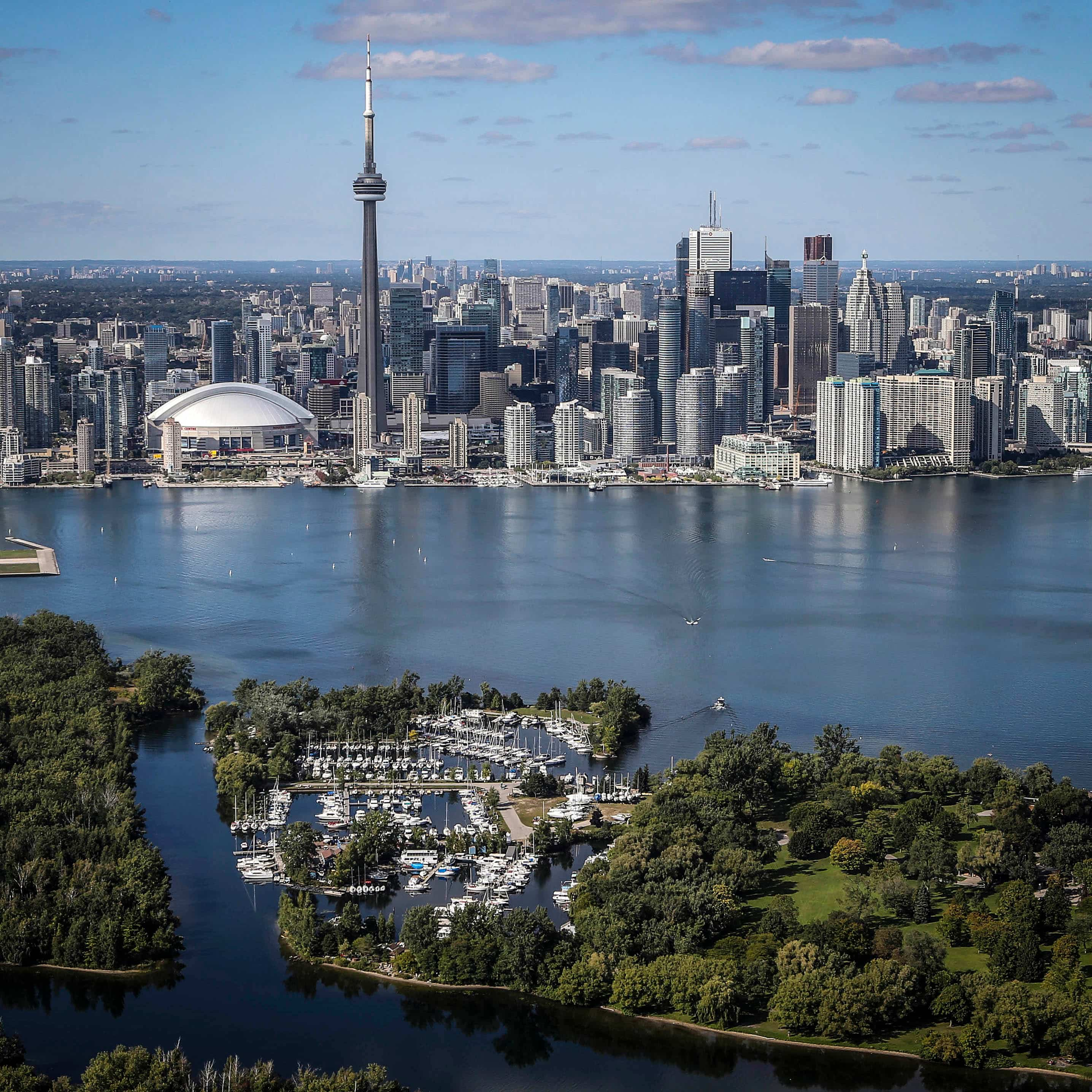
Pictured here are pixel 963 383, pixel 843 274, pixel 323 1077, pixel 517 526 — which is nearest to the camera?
pixel 323 1077

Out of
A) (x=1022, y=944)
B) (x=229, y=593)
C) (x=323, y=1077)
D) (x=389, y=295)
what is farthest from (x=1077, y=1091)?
(x=389, y=295)

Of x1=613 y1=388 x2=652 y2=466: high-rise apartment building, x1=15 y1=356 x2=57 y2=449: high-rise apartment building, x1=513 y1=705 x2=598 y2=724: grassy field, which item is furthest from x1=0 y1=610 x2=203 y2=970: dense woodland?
x1=613 y1=388 x2=652 y2=466: high-rise apartment building

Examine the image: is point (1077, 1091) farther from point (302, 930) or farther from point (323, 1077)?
point (302, 930)

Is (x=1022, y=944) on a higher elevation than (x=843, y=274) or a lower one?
lower

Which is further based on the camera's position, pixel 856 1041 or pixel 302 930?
pixel 302 930

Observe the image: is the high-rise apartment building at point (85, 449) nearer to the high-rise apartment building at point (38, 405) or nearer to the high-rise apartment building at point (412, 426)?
the high-rise apartment building at point (38, 405)

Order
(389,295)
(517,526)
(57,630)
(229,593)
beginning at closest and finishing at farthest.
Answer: (57,630) → (229,593) → (517,526) → (389,295)

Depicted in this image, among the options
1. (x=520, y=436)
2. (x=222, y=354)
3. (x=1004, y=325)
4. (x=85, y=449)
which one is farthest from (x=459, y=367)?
(x=1004, y=325)
